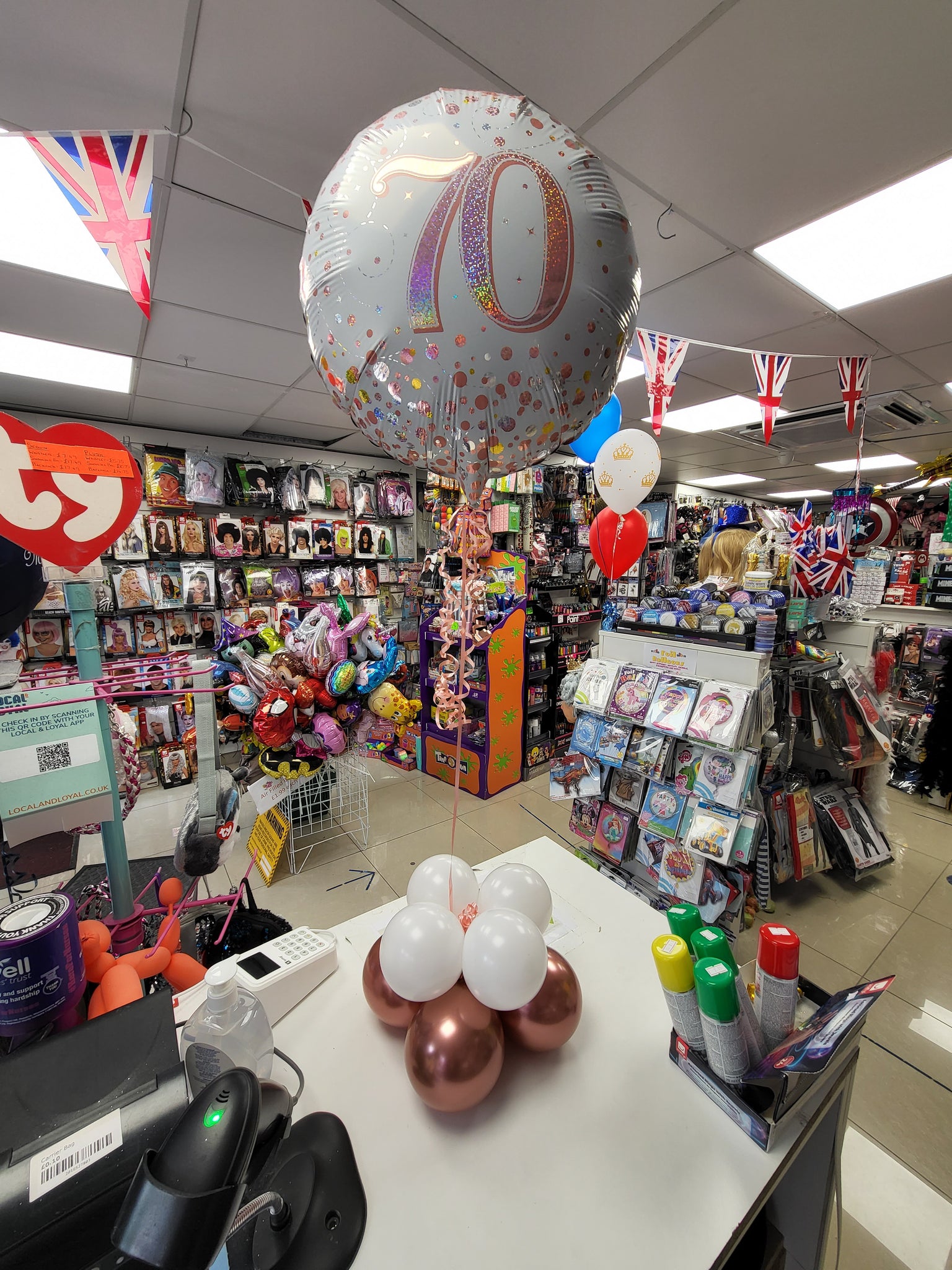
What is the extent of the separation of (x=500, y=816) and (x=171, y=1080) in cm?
281

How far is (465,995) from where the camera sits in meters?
0.79

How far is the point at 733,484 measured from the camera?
7.29 m

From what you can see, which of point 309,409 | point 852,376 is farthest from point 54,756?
point 852,376

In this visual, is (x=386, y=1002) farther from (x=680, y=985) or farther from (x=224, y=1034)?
(x=680, y=985)

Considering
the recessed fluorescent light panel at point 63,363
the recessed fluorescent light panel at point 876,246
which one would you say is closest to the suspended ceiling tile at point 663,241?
the recessed fluorescent light panel at point 876,246

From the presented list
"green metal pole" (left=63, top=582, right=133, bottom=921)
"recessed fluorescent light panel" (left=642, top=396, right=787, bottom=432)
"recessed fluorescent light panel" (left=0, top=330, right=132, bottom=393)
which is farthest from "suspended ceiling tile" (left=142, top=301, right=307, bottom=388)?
"recessed fluorescent light panel" (left=642, top=396, right=787, bottom=432)

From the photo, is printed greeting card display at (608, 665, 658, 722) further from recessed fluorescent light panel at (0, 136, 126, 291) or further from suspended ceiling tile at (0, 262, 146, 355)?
suspended ceiling tile at (0, 262, 146, 355)

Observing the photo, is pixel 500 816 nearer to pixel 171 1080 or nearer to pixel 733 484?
pixel 171 1080

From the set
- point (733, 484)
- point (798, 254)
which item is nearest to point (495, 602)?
point (798, 254)

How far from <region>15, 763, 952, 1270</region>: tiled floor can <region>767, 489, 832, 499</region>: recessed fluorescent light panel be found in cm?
570

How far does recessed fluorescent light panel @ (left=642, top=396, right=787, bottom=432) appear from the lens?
3777mm

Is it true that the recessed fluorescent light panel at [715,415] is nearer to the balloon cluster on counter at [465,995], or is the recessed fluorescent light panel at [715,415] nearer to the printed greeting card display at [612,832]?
the printed greeting card display at [612,832]

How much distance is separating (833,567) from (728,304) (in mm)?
1488

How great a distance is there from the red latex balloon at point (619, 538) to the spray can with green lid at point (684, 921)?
1.73m
